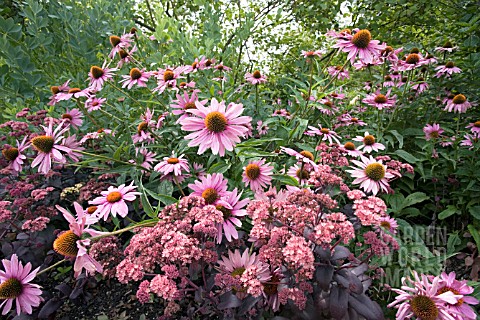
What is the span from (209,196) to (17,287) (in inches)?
33.4

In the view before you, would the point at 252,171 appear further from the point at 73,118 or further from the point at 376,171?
the point at 73,118

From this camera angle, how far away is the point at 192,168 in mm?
1875

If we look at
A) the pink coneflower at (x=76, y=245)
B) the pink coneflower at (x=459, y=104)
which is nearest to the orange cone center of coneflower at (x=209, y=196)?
the pink coneflower at (x=76, y=245)

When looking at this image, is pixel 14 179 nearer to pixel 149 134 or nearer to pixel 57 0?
pixel 149 134

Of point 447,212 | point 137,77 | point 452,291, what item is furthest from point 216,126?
point 447,212

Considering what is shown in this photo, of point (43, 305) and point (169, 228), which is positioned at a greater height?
point (169, 228)

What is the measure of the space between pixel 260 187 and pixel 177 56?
1843 millimetres

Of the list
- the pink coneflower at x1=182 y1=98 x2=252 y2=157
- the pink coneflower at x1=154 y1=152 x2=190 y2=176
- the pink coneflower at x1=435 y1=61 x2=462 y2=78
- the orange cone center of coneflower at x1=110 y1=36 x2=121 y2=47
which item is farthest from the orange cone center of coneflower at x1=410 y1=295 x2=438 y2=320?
the orange cone center of coneflower at x1=110 y1=36 x2=121 y2=47

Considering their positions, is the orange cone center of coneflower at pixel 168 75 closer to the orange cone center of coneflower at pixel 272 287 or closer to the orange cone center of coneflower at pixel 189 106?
the orange cone center of coneflower at pixel 189 106

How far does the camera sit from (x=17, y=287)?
1337mm

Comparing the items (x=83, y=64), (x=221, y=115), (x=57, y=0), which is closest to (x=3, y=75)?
(x=83, y=64)

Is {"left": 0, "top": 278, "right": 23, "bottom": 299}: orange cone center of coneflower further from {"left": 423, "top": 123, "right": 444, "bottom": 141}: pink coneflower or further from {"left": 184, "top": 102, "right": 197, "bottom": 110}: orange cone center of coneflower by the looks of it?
{"left": 423, "top": 123, "right": 444, "bottom": 141}: pink coneflower

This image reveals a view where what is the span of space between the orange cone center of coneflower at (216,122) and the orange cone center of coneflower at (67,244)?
62 centimetres

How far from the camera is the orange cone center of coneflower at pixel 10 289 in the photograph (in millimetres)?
1294
